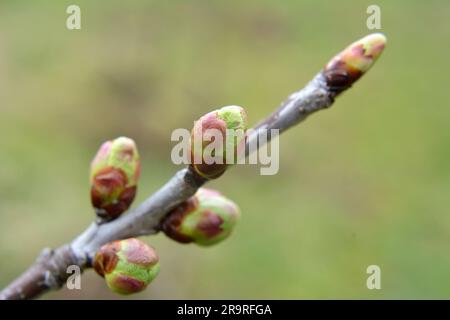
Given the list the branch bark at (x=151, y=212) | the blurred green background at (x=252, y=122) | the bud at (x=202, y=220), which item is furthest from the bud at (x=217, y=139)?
the blurred green background at (x=252, y=122)

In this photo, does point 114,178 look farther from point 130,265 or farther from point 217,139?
point 217,139

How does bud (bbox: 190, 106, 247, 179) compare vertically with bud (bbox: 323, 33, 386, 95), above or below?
below

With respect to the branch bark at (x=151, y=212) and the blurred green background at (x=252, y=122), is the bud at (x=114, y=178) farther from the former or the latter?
the blurred green background at (x=252, y=122)

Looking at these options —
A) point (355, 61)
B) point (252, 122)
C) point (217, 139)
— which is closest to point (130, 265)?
point (217, 139)

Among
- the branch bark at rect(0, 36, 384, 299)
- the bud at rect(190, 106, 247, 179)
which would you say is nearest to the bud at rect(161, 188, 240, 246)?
the branch bark at rect(0, 36, 384, 299)

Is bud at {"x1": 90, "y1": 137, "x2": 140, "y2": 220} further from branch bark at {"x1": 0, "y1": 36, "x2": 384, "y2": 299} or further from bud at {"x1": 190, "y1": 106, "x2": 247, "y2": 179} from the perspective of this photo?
bud at {"x1": 190, "y1": 106, "x2": 247, "y2": 179}

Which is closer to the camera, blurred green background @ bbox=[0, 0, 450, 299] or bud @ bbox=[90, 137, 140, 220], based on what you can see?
bud @ bbox=[90, 137, 140, 220]

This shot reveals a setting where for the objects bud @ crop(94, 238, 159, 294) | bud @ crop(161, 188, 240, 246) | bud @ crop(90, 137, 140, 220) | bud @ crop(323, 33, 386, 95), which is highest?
bud @ crop(323, 33, 386, 95)
